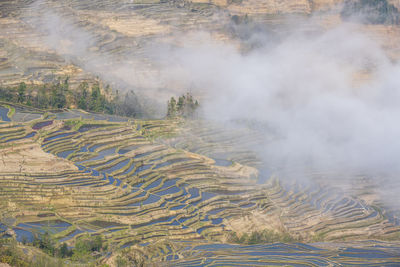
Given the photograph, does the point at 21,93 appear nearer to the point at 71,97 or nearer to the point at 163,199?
the point at 71,97

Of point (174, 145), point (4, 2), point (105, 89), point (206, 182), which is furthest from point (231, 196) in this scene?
point (4, 2)

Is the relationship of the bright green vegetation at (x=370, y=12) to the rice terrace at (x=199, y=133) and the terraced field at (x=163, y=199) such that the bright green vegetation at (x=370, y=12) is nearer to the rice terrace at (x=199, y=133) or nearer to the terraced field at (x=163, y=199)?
the rice terrace at (x=199, y=133)

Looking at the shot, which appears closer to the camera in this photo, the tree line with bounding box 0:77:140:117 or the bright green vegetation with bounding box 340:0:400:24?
the tree line with bounding box 0:77:140:117

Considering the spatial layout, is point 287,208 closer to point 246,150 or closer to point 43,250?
point 246,150

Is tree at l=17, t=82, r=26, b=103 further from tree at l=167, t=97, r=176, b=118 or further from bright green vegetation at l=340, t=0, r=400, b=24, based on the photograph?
bright green vegetation at l=340, t=0, r=400, b=24

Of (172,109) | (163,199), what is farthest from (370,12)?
(163,199)

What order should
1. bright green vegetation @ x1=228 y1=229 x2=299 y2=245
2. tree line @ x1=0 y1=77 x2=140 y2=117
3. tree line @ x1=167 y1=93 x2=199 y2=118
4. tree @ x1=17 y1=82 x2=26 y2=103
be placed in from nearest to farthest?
bright green vegetation @ x1=228 y1=229 x2=299 y2=245
tree @ x1=17 y1=82 x2=26 y2=103
tree line @ x1=0 y1=77 x2=140 y2=117
tree line @ x1=167 y1=93 x2=199 y2=118

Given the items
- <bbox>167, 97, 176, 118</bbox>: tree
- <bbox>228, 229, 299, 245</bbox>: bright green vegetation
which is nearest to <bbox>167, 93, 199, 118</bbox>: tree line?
<bbox>167, 97, 176, 118</bbox>: tree
